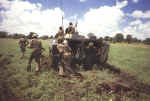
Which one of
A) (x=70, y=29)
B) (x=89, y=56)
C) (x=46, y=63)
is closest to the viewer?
(x=46, y=63)

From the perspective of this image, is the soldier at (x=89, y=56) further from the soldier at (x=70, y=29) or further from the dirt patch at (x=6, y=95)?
the dirt patch at (x=6, y=95)

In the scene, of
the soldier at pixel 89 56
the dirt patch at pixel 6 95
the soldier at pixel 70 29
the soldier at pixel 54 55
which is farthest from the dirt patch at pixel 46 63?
the dirt patch at pixel 6 95

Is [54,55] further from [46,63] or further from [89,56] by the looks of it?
[89,56]

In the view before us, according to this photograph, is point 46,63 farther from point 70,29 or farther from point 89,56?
point 70,29

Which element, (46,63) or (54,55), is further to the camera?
(46,63)

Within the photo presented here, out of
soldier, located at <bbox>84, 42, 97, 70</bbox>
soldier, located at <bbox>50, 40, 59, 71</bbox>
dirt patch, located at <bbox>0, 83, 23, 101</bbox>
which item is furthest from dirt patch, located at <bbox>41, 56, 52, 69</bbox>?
dirt patch, located at <bbox>0, 83, 23, 101</bbox>

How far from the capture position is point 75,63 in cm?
842

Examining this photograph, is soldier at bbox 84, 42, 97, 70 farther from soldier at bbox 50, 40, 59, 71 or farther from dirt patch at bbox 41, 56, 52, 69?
dirt patch at bbox 41, 56, 52, 69

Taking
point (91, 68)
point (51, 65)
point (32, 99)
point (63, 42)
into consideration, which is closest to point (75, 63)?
point (91, 68)

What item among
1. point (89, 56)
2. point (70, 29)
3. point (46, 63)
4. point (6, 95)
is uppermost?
point (70, 29)

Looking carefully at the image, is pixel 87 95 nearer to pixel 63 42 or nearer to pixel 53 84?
pixel 53 84

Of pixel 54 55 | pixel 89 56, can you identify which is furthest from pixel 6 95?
pixel 89 56

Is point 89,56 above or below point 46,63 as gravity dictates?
above

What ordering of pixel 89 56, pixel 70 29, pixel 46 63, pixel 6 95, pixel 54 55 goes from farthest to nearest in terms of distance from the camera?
1. pixel 70 29
2. pixel 89 56
3. pixel 46 63
4. pixel 54 55
5. pixel 6 95
